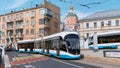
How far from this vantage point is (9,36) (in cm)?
8969

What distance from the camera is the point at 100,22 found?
80.6 metres

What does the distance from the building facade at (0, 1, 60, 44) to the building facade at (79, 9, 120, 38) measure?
8.87 meters

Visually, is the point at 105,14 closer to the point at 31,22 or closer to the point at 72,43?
the point at 31,22

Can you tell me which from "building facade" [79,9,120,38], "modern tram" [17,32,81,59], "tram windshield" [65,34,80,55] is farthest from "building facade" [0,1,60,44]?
"tram windshield" [65,34,80,55]

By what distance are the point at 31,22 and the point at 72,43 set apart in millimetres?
51379

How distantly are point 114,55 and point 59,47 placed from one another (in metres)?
7.17

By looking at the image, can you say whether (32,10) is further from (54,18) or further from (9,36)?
(9,36)

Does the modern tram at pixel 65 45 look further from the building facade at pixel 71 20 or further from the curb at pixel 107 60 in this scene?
the building facade at pixel 71 20

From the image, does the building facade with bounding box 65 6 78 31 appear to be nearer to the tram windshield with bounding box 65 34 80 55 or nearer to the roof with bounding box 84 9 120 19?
the roof with bounding box 84 9 120 19

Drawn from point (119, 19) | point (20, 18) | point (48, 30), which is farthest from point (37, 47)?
point (20, 18)

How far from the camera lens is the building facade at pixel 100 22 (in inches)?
3029

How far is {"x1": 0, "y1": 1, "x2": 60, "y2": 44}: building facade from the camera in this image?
78.2 m

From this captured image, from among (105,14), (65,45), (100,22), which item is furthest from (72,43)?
(105,14)

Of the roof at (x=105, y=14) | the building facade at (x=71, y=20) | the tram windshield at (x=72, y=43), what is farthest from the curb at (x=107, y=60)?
the building facade at (x=71, y=20)
